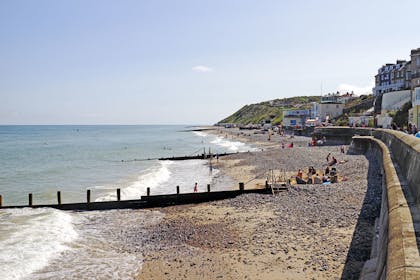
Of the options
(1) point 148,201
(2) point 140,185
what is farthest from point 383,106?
(1) point 148,201

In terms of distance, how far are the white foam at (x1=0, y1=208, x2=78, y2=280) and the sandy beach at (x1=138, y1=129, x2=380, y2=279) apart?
379cm

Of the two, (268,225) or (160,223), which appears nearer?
(268,225)

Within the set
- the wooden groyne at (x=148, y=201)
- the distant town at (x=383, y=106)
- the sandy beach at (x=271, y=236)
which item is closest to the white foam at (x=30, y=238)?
the wooden groyne at (x=148, y=201)

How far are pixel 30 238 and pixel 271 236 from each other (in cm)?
1059

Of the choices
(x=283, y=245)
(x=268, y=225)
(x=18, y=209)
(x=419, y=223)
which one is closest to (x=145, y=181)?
(x=18, y=209)

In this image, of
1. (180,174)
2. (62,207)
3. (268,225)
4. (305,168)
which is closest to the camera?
(268,225)

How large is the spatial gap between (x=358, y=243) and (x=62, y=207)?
1729 cm

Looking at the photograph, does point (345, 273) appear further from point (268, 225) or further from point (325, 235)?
point (268, 225)

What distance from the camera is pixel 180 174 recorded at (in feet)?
125

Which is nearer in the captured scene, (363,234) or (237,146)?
(363,234)

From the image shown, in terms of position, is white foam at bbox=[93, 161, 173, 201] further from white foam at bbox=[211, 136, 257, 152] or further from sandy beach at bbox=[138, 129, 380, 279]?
white foam at bbox=[211, 136, 257, 152]

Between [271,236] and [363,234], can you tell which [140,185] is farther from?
[363,234]

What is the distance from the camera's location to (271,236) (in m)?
14.8

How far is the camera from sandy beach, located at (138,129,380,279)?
11844mm
